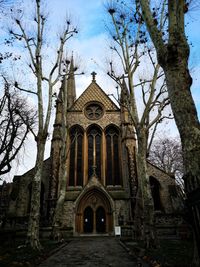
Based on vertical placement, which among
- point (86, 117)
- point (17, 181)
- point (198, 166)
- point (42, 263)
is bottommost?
point (42, 263)

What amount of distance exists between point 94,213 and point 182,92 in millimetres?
16463

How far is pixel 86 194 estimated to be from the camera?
1902 centimetres

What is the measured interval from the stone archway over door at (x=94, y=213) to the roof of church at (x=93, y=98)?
875cm

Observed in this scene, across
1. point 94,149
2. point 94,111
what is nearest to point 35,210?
point 94,149

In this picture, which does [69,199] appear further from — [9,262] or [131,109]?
[9,262]

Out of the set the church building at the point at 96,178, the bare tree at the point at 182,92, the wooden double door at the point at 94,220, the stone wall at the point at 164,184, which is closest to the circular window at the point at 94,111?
the church building at the point at 96,178

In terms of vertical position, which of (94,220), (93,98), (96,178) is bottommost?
(94,220)

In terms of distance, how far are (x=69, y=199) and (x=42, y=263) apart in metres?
12.3

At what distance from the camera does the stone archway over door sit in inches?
721

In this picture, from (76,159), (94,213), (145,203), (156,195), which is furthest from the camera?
(76,159)

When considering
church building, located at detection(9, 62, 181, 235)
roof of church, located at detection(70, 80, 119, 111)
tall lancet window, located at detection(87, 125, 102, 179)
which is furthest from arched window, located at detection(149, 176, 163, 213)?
roof of church, located at detection(70, 80, 119, 111)

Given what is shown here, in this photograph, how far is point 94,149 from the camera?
21484 millimetres

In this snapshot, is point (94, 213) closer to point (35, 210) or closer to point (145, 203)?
point (145, 203)

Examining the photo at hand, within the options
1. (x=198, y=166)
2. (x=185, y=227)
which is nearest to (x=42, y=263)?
(x=198, y=166)
